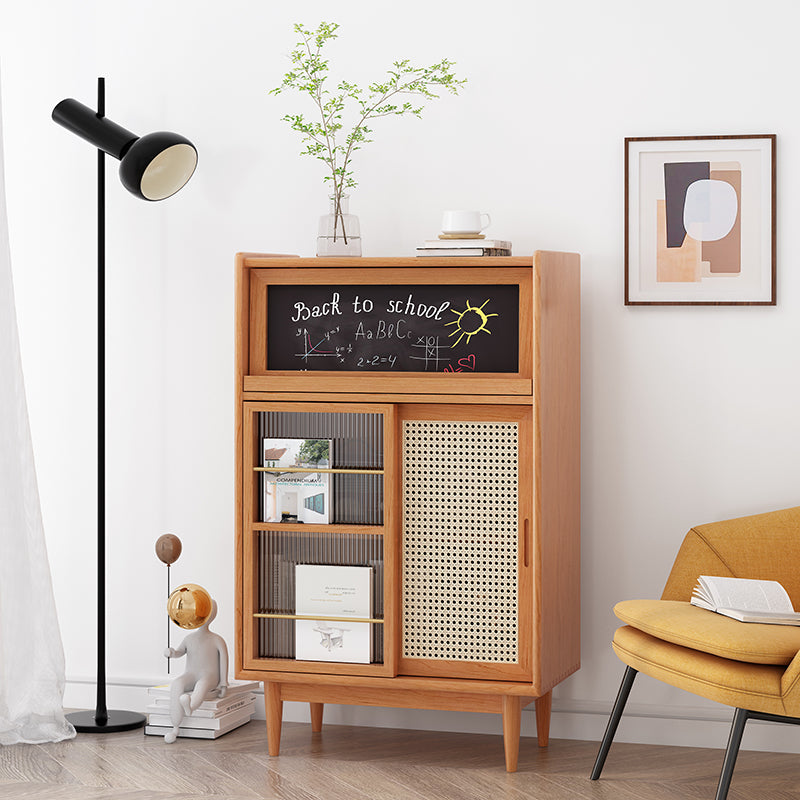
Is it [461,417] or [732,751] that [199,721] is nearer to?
[461,417]

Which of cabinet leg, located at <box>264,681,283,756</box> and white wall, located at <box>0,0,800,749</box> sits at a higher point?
white wall, located at <box>0,0,800,749</box>

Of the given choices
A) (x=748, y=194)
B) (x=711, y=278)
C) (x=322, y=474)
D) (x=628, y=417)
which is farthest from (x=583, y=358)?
(x=322, y=474)

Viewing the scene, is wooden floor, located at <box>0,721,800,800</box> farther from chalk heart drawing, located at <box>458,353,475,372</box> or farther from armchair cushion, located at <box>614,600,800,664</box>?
chalk heart drawing, located at <box>458,353,475,372</box>

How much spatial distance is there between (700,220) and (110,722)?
7.53 ft

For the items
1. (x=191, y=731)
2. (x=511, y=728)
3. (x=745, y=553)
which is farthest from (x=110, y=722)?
(x=745, y=553)

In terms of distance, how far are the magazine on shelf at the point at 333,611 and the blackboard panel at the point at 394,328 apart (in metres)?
0.55

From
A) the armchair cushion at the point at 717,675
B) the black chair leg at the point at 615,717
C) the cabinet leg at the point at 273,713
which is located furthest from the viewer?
the cabinet leg at the point at 273,713

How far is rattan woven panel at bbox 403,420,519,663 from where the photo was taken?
302 centimetres

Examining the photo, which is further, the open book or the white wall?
the white wall

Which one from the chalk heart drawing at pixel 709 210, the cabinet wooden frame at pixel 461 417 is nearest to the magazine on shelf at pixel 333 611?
the cabinet wooden frame at pixel 461 417

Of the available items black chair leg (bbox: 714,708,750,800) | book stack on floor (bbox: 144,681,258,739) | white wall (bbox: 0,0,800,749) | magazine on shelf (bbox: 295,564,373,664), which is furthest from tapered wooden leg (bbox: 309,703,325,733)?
black chair leg (bbox: 714,708,750,800)

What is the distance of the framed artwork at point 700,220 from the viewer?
10.8 feet

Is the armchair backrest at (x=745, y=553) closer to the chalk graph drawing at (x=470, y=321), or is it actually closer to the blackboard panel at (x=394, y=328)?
the blackboard panel at (x=394, y=328)

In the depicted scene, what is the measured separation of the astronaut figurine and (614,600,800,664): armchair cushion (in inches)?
48.1
